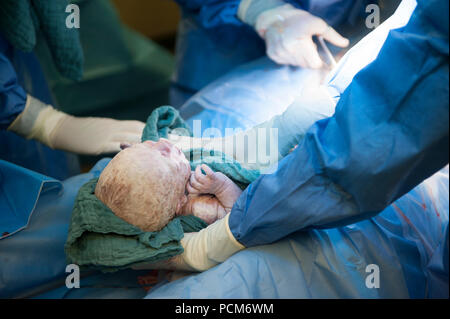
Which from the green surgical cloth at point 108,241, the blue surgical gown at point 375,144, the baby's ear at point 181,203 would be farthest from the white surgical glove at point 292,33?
the green surgical cloth at point 108,241

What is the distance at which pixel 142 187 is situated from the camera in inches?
35.7

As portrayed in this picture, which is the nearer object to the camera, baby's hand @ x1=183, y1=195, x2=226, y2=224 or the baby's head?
the baby's head

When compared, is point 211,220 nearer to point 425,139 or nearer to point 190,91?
point 425,139

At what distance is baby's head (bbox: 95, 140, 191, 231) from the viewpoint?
0.90 m

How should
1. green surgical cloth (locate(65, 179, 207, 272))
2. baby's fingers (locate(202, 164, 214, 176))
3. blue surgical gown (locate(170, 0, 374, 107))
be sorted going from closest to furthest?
green surgical cloth (locate(65, 179, 207, 272)), baby's fingers (locate(202, 164, 214, 176)), blue surgical gown (locate(170, 0, 374, 107))

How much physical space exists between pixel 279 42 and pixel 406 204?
2.16 feet

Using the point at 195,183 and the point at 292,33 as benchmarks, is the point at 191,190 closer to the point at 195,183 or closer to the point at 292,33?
the point at 195,183

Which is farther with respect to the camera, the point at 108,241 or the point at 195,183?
the point at 195,183

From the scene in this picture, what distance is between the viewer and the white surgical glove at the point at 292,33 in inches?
43.8

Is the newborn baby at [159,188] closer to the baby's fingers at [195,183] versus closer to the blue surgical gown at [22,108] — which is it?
the baby's fingers at [195,183]

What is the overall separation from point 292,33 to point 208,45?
52cm

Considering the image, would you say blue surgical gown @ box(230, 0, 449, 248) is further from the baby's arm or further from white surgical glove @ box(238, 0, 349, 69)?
white surgical glove @ box(238, 0, 349, 69)

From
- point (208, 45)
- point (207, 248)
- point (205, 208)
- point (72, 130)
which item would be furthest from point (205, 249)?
point (208, 45)

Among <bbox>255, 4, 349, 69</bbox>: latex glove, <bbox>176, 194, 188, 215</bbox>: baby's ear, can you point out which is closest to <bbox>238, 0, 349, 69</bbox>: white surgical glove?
<bbox>255, 4, 349, 69</bbox>: latex glove
